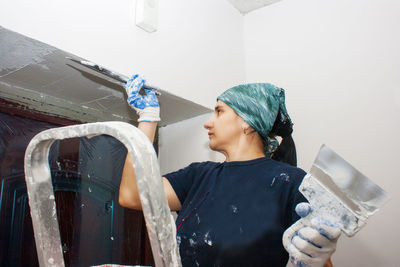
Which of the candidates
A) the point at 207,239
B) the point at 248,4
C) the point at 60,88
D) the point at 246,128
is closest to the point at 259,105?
the point at 246,128

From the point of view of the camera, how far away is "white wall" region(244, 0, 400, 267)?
3.85 ft

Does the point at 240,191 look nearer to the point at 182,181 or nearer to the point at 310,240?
the point at 182,181

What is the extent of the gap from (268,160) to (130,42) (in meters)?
0.66

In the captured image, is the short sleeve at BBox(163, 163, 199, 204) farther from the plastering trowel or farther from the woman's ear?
the plastering trowel

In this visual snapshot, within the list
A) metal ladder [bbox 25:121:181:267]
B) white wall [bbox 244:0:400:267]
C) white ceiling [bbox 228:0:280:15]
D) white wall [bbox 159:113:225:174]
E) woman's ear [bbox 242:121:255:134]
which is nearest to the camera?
metal ladder [bbox 25:121:181:267]

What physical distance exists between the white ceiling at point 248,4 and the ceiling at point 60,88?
0.73 m

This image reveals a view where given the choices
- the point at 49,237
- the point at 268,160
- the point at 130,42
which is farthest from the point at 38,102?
the point at 268,160

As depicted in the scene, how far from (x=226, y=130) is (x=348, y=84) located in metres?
0.69

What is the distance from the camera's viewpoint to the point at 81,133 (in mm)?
530

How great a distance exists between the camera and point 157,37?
1160mm

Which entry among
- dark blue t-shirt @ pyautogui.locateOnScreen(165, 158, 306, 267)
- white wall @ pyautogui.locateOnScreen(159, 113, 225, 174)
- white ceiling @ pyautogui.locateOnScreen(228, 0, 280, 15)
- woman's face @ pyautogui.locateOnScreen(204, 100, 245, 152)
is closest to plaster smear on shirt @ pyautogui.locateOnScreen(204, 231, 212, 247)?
dark blue t-shirt @ pyautogui.locateOnScreen(165, 158, 306, 267)

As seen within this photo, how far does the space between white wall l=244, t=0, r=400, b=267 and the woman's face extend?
50cm

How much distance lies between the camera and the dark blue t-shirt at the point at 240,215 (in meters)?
0.79

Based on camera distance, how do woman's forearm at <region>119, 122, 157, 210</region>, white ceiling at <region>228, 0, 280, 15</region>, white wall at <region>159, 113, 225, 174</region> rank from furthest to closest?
white ceiling at <region>228, 0, 280, 15</region> < white wall at <region>159, 113, 225, 174</region> < woman's forearm at <region>119, 122, 157, 210</region>
